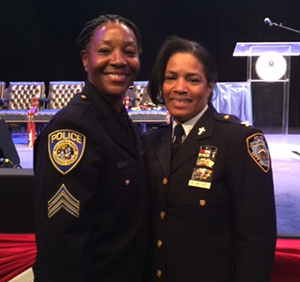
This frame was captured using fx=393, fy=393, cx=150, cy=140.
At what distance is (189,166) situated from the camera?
3.67ft

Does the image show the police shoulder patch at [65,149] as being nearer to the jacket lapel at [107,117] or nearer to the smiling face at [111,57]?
the jacket lapel at [107,117]

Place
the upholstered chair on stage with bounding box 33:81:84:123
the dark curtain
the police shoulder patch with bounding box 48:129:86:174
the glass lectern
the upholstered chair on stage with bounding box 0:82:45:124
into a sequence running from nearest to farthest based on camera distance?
the police shoulder patch with bounding box 48:129:86:174
the glass lectern
the upholstered chair on stage with bounding box 33:81:84:123
the upholstered chair on stage with bounding box 0:82:45:124
the dark curtain

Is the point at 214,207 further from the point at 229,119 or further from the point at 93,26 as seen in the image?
the point at 93,26

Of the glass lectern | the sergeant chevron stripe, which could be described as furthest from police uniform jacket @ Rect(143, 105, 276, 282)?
the glass lectern

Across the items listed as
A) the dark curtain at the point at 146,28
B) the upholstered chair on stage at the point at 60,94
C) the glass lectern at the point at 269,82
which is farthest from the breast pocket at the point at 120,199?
the dark curtain at the point at 146,28

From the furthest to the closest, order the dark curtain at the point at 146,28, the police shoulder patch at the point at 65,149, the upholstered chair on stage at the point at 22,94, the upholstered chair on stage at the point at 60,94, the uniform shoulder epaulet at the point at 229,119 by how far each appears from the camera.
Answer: the dark curtain at the point at 146,28, the upholstered chair on stage at the point at 22,94, the upholstered chair on stage at the point at 60,94, the uniform shoulder epaulet at the point at 229,119, the police shoulder patch at the point at 65,149

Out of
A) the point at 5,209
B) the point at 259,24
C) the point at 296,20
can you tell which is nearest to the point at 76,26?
the point at 259,24

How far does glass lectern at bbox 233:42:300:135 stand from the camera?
5.14 metres

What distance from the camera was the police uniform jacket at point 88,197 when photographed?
3.01ft

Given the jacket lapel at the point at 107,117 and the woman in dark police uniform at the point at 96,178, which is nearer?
the woman in dark police uniform at the point at 96,178

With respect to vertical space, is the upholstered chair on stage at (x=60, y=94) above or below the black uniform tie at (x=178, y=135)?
below

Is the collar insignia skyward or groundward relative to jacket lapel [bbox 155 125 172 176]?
skyward

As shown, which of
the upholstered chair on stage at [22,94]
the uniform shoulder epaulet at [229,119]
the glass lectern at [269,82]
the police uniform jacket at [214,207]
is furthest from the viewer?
the upholstered chair on stage at [22,94]

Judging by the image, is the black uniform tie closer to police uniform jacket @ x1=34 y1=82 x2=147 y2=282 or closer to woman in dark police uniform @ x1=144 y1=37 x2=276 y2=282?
woman in dark police uniform @ x1=144 y1=37 x2=276 y2=282
